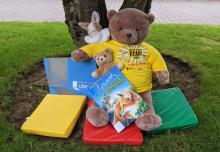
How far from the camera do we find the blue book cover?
3.52 m

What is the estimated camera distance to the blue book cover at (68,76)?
352cm

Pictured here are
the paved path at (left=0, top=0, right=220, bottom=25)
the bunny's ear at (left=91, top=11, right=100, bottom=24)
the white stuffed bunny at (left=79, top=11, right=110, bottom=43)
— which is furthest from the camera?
the paved path at (left=0, top=0, right=220, bottom=25)

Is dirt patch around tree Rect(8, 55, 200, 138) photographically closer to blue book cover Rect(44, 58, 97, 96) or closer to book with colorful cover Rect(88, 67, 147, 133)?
blue book cover Rect(44, 58, 97, 96)

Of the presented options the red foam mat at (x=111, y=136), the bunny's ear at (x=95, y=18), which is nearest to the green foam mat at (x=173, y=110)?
the red foam mat at (x=111, y=136)

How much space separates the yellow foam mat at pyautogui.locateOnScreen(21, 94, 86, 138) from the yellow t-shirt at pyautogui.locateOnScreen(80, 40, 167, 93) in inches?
20.7

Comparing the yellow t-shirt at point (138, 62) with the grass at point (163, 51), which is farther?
the yellow t-shirt at point (138, 62)

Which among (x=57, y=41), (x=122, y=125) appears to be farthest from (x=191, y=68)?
(x=57, y=41)

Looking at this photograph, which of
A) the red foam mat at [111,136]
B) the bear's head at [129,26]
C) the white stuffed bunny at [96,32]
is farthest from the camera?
the white stuffed bunny at [96,32]

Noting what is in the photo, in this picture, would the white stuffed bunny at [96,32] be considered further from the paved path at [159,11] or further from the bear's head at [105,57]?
the paved path at [159,11]

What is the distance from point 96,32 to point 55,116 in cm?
84

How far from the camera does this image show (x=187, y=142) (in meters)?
2.82

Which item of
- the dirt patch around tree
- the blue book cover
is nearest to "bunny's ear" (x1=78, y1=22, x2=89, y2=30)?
the blue book cover

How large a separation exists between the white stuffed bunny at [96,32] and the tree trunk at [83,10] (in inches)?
8.4

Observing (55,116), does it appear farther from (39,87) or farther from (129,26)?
(129,26)
